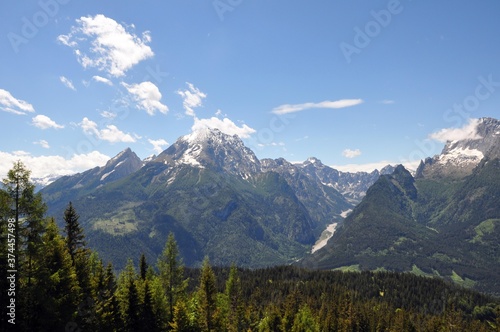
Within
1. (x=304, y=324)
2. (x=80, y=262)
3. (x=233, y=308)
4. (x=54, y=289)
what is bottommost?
(x=304, y=324)

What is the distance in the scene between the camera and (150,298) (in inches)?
1981

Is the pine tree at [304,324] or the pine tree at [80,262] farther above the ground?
the pine tree at [80,262]

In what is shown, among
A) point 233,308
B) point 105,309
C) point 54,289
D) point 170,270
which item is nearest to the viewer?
point 54,289

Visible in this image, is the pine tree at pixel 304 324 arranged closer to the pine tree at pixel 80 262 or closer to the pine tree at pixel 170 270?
the pine tree at pixel 170 270

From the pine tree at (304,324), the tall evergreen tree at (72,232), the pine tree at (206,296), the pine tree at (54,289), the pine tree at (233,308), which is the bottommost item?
the pine tree at (304,324)

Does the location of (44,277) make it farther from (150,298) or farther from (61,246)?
(150,298)

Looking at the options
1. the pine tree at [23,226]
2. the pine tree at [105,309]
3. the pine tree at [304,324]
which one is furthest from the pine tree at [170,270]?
the pine tree at [304,324]

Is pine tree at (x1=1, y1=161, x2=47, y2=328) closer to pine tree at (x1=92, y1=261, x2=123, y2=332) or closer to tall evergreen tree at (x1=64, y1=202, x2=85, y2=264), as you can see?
pine tree at (x1=92, y1=261, x2=123, y2=332)

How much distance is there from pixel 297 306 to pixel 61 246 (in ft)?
350

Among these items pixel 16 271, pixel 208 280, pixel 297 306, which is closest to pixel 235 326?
pixel 208 280

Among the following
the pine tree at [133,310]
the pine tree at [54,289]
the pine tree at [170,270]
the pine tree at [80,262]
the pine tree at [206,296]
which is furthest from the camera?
the pine tree at [206,296]

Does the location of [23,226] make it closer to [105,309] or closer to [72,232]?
[72,232]

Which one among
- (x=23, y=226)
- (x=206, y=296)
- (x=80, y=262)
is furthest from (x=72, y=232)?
(x=206, y=296)

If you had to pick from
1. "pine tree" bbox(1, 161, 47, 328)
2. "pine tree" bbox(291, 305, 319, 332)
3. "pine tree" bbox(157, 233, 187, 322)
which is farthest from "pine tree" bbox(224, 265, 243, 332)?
"pine tree" bbox(1, 161, 47, 328)
